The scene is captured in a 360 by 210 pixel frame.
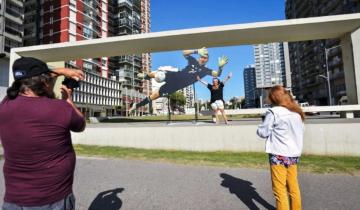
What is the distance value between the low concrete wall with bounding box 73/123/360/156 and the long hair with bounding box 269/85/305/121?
5.48 m

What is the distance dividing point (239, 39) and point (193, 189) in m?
10.2

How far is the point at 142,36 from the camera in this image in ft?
43.0

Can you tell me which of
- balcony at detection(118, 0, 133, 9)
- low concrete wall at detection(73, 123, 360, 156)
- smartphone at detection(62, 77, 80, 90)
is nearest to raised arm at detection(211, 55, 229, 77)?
low concrete wall at detection(73, 123, 360, 156)

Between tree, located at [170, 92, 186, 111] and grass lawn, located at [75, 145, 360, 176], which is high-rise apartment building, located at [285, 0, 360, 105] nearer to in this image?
tree, located at [170, 92, 186, 111]

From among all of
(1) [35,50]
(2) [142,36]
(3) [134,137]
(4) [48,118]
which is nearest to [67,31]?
(1) [35,50]

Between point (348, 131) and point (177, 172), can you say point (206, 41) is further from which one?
point (177, 172)

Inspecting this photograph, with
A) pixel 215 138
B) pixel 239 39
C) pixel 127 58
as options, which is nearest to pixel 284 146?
pixel 215 138

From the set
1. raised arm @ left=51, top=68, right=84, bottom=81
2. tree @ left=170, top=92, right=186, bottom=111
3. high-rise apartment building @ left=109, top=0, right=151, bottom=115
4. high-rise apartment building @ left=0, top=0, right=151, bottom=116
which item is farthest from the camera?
tree @ left=170, top=92, right=186, bottom=111

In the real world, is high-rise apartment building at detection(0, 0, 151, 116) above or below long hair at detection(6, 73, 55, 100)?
above

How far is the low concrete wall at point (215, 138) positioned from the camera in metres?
8.09

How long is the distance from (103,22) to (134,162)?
65.8m

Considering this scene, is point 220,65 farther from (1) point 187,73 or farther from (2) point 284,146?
(2) point 284,146

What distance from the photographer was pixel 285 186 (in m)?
3.39

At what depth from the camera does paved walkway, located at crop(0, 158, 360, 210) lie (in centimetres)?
421
